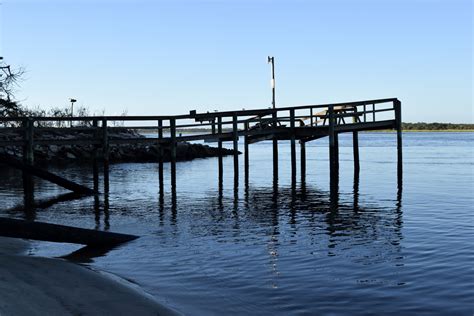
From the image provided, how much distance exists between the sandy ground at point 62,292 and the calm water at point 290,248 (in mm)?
478

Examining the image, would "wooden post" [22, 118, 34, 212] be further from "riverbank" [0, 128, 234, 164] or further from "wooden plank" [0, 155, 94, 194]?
"riverbank" [0, 128, 234, 164]

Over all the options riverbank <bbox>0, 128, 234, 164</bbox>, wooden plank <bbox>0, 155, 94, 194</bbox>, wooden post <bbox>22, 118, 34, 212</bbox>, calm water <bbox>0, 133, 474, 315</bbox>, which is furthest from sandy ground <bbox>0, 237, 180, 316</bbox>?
riverbank <bbox>0, 128, 234, 164</bbox>

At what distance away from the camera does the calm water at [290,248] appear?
7.06 meters

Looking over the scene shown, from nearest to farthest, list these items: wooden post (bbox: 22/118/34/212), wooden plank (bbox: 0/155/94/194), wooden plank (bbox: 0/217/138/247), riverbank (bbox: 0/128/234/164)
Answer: wooden plank (bbox: 0/217/138/247)
wooden plank (bbox: 0/155/94/194)
wooden post (bbox: 22/118/34/212)
riverbank (bbox: 0/128/234/164)

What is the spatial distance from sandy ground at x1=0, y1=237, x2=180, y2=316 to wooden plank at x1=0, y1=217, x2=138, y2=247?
1026 millimetres

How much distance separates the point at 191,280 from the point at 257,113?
1597 cm

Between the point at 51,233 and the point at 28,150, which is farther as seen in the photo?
the point at 28,150

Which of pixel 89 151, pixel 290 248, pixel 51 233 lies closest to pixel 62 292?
pixel 51 233

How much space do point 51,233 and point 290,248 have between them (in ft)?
12.9

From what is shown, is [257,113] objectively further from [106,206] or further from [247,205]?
[106,206]

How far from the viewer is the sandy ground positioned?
5.43 metres

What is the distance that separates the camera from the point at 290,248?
10.0 meters

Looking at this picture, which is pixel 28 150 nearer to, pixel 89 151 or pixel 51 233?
pixel 51 233

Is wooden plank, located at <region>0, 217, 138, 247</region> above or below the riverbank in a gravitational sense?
below
